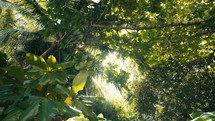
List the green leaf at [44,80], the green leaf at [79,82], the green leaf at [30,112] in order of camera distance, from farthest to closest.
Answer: the green leaf at [79,82] < the green leaf at [44,80] < the green leaf at [30,112]

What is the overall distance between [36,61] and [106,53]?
168 inches

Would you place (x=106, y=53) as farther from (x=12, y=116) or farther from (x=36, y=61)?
(x=12, y=116)

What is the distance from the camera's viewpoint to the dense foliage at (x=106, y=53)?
4.67 ft

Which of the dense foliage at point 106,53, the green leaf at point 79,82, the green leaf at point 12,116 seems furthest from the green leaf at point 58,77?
the green leaf at point 12,116

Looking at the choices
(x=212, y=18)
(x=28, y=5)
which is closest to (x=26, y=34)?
(x=28, y=5)

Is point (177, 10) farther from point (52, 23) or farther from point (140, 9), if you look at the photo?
point (52, 23)

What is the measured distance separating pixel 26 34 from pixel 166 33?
6375 mm

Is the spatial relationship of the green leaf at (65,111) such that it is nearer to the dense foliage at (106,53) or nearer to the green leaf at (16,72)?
the dense foliage at (106,53)

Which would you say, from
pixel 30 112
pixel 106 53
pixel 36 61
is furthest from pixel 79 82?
pixel 106 53

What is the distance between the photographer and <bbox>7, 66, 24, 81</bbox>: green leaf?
1423 mm

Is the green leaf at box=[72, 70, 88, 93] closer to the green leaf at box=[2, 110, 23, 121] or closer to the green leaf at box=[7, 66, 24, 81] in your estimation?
the green leaf at box=[7, 66, 24, 81]

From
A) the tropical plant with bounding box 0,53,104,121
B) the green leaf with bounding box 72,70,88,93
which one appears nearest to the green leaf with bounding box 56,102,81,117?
the tropical plant with bounding box 0,53,104,121

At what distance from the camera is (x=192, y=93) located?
12789 millimetres

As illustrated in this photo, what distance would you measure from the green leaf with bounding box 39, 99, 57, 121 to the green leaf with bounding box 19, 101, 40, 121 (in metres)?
0.02
